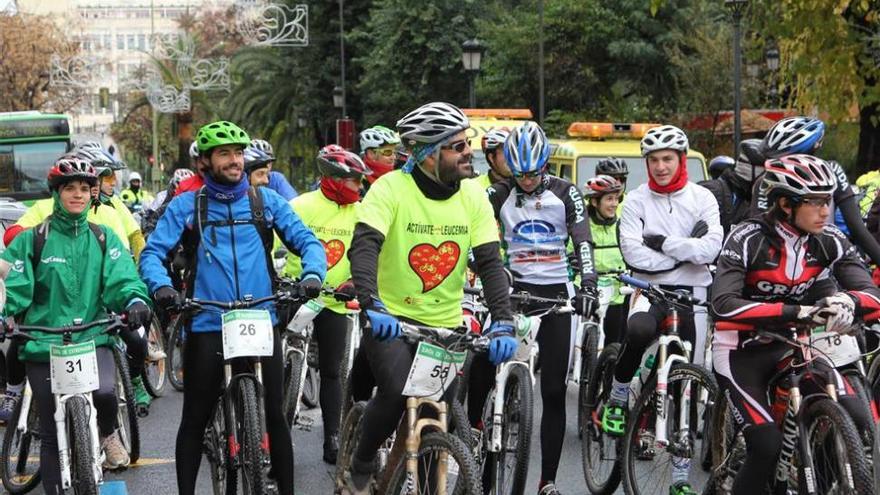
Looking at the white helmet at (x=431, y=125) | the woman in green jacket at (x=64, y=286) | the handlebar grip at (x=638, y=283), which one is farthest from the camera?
the handlebar grip at (x=638, y=283)

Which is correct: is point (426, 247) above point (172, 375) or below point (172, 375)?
above

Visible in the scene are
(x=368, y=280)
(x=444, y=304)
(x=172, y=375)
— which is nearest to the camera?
(x=368, y=280)

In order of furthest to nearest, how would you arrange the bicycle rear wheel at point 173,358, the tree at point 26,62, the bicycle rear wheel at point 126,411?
the tree at point 26,62, the bicycle rear wheel at point 173,358, the bicycle rear wheel at point 126,411

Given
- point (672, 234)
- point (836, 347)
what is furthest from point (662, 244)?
point (836, 347)

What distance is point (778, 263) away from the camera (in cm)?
614

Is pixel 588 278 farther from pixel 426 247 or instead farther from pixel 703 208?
pixel 426 247

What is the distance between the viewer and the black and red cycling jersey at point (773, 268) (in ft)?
20.0

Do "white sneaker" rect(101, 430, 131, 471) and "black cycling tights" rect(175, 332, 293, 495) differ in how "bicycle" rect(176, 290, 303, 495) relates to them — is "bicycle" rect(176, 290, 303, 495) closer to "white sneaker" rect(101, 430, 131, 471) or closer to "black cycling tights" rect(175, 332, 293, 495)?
"black cycling tights" rect(175, 332, 293, 495)

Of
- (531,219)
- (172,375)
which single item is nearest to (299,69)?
(172,375)

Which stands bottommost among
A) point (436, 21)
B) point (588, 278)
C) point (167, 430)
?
point (167, 430)

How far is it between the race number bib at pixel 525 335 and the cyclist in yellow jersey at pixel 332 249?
1867 millimetres

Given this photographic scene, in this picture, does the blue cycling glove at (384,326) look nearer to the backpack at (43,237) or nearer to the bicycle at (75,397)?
the bicycle at (75,397)

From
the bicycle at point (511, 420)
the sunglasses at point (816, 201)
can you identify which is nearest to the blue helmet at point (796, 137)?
the bicycle at point (511, 420)

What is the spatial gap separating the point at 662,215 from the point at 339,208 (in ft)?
7.96
